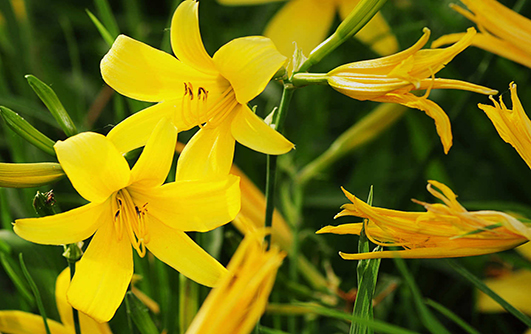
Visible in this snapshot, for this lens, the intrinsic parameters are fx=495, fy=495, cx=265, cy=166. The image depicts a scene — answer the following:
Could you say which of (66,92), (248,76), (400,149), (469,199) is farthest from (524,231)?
(66,92)

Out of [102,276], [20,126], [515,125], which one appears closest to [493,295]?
[515,125]

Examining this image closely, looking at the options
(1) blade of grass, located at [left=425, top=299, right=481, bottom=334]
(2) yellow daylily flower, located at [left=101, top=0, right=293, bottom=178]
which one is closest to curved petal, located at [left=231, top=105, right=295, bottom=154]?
(2) yellow daylily flower, located at [left=101, top=0, right=293, bottom=178]

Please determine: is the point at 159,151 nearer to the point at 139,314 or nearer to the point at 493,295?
the point at 139,314

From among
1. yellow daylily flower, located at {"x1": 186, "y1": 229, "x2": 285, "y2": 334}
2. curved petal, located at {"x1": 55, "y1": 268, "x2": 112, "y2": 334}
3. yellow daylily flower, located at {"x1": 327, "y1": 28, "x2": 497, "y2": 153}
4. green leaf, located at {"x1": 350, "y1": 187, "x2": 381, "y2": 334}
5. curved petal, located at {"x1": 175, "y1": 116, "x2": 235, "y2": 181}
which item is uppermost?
yellow daylily flower, located at {"x1": 327, "y1": 28, "x2": 497, "y2": 153}

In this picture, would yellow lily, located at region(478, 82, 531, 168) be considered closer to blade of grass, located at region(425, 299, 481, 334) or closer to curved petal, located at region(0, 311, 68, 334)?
blade of grass, located at region(425, 299, 481, 334)

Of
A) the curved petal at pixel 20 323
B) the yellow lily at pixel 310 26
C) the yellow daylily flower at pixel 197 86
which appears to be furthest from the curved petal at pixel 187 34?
the yellow lily at pixel 310 26
